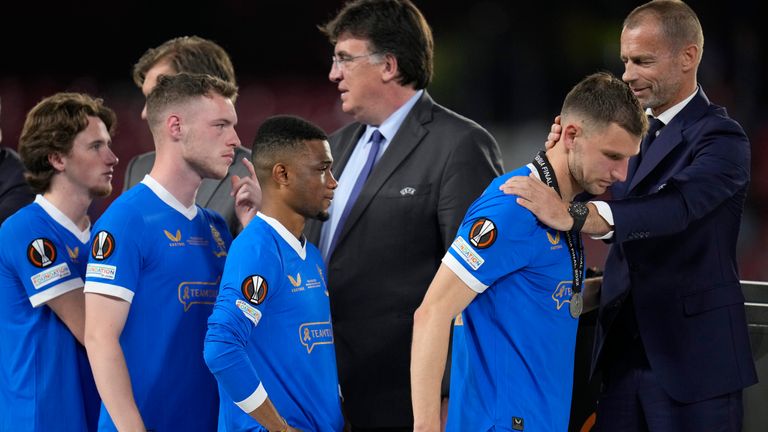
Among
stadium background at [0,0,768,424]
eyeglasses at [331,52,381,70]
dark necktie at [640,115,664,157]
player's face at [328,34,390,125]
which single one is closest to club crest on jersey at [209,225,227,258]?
player's face at [328,34,390,125]

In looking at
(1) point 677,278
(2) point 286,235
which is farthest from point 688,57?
(2) point 286,235

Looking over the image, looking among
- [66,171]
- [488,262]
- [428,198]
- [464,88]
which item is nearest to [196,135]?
[66,171]

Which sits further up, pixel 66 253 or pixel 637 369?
pixel 66 253

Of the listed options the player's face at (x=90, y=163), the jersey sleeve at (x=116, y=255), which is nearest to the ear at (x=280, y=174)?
the jersey sleeve at (x=116, y=255)

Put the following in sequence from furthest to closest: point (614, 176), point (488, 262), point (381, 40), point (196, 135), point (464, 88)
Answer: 1. point (464, 88)
2. point (381, 40)
3. point (196, 135)
4. point (614, 176)
5. point (488, 262)

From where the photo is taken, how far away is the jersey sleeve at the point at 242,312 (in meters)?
2.29

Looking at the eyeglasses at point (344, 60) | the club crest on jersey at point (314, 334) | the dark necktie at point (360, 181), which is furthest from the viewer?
the eyeglasses at point (344, 60)

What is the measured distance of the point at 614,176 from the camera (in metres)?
2.43

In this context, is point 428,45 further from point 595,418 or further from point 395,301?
point 595,418

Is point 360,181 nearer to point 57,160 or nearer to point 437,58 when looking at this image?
point 57,160

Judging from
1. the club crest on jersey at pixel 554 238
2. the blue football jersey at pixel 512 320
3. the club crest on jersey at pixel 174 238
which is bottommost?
the blue football jersey at pixel 512 320

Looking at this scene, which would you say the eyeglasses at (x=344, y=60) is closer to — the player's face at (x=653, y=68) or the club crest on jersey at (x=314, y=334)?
the player's face at (x=653, y=68)

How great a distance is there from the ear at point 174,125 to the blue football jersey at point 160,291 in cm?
15

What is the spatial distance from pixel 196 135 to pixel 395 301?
2.72ft
